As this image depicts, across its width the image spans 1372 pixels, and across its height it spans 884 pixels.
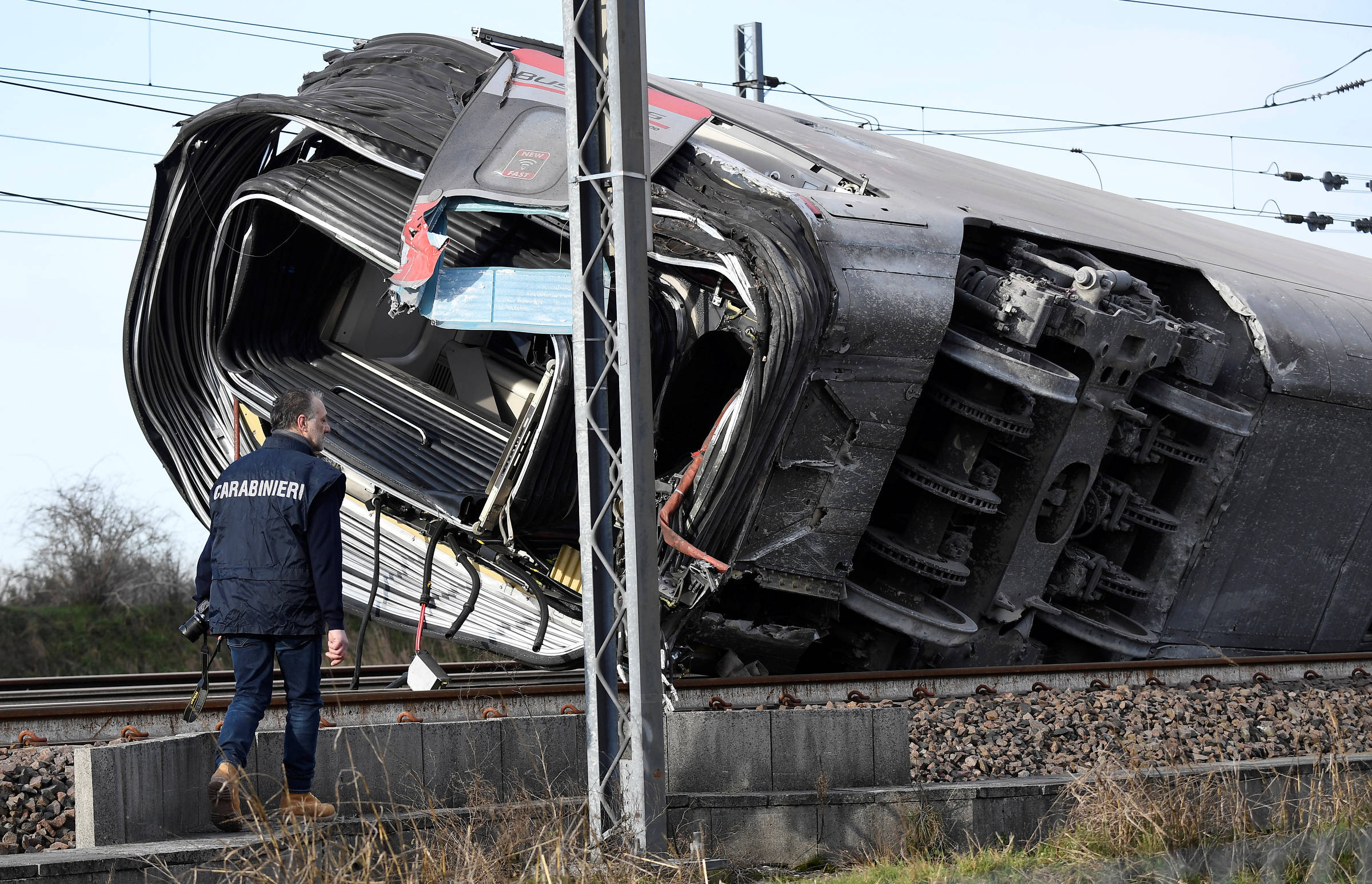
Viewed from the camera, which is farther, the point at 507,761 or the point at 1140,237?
the point at 1140,237

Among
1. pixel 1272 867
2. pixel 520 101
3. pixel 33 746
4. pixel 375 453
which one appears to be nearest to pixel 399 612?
pixel 375 453

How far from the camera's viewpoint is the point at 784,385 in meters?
8.85

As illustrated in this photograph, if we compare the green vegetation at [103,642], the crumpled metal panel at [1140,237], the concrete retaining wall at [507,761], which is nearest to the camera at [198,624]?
the concrete retaining wall at [507,761]

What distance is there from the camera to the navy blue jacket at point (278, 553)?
16.9 ft

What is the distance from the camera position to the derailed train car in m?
9.29

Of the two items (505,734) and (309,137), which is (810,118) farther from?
(505,734)

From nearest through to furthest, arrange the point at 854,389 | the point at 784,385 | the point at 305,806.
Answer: the point at 305,806
the point at 784,385
the point at 854,389

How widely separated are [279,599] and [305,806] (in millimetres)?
788

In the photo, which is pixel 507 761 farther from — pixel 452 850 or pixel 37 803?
pixel 37 803

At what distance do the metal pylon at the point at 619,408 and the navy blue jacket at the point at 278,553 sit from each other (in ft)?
3.37

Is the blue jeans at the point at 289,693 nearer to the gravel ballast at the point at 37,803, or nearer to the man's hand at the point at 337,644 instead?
the man's hand at the point at 337,644

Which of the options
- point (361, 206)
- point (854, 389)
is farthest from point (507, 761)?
point (361, 206)

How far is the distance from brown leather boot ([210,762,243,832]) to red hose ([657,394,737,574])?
163 inches

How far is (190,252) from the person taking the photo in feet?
42.3
